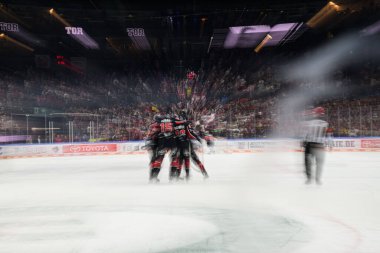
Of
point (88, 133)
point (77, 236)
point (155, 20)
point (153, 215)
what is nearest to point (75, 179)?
point (153, 215)

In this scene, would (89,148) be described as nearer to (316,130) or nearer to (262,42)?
(316,130)

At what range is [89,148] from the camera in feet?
58.2

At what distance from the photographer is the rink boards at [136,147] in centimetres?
1672

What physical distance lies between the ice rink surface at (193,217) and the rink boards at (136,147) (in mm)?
9719

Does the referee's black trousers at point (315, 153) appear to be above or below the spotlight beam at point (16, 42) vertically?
below

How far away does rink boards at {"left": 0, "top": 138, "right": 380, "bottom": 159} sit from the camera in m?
16.7

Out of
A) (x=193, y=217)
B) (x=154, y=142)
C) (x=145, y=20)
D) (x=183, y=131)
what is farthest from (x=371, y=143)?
(x=193, y=217)

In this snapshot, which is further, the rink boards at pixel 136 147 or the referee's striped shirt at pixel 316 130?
the rink boards at pixel 136 147

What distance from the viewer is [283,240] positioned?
3.27 meters

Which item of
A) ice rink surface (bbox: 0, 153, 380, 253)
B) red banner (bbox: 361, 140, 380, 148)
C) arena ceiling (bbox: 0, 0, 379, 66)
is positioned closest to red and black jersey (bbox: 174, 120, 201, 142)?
ice rink surface (bbox: 0, 153, 380, 253)

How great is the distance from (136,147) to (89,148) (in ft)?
7.88

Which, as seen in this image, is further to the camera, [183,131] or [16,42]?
[16,42]

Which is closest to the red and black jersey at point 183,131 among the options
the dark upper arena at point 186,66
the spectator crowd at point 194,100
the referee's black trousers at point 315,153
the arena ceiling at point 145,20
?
the referee's black trousers at point 315,153

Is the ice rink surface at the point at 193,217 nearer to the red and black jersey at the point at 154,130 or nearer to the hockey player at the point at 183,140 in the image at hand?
the hockey player at the point at 183,140
